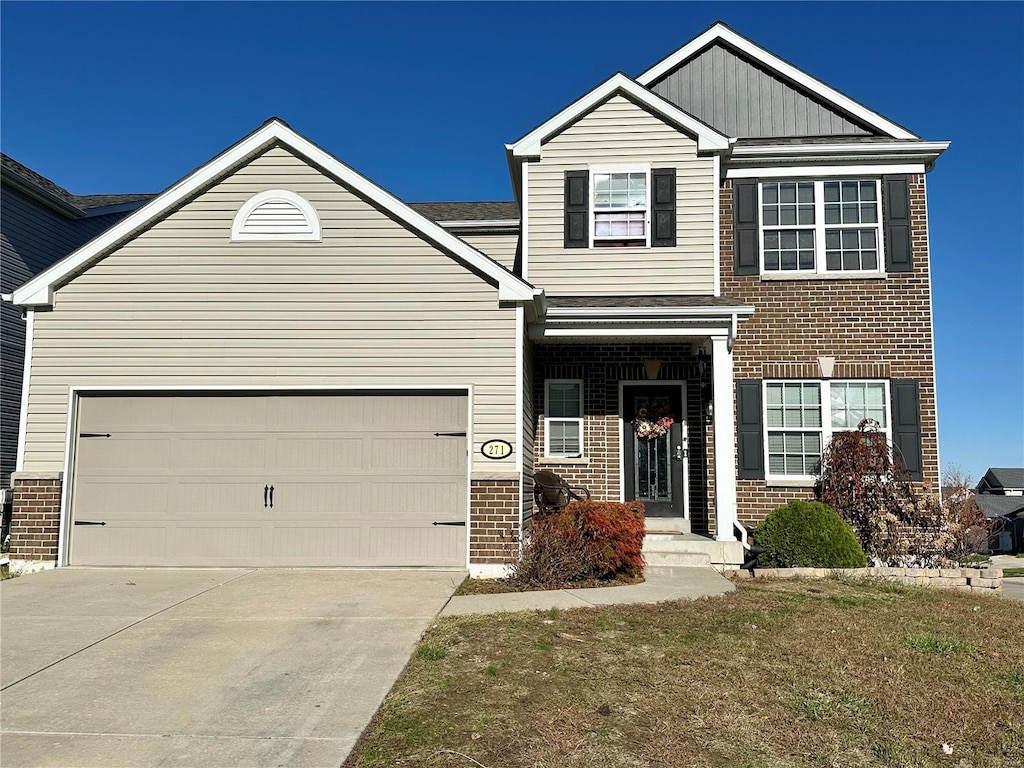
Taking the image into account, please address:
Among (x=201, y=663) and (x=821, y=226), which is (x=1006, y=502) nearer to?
(x=821, y=226)

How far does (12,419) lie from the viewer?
15367mm

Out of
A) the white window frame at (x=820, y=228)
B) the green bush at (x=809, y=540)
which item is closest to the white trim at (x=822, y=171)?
the white window frame at (x=820, y=228)

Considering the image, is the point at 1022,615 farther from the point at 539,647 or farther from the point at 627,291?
the point at 627,291

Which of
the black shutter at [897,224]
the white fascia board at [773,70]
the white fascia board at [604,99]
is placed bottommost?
the black shutter at [897,224]

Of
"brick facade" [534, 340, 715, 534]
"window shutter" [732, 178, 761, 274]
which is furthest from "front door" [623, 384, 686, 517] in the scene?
"window shutter" [732, 178, 761, 274]

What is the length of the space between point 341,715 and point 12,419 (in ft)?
45.3

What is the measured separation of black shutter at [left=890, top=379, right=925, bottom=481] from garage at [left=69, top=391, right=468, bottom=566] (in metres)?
6.61

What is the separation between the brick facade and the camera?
12.2 metres

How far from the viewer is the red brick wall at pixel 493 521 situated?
946 centimetres

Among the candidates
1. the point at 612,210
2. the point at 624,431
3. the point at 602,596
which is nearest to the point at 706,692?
the point at 602,596

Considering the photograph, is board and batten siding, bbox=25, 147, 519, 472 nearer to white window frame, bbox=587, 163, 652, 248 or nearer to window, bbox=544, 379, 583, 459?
window, bbox=544, 379, 583, 459

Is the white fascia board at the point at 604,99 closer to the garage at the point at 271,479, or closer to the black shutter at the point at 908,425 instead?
the black shutter at the point at 908,425

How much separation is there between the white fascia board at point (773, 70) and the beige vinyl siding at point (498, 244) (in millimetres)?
3567

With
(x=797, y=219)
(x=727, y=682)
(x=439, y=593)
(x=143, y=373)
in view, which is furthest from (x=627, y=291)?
(x=727, y=682)
